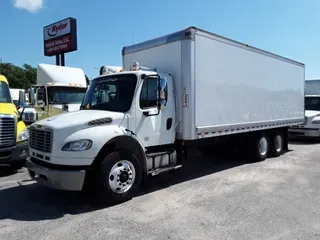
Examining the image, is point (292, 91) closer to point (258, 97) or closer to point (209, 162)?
point (258, 97)

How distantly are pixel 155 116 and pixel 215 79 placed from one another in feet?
6.37

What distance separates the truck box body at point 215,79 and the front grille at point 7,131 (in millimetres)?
3202

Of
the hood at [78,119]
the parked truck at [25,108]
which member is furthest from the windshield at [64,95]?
the hood at [78,119]

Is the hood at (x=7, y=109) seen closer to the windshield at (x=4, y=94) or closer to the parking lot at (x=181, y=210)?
the windshield at (x=4, y=94)

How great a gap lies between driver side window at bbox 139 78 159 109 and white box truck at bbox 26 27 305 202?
2 cm

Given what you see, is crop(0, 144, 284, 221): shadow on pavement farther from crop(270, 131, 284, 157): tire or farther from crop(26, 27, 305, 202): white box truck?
crop(270, 131, 284, 157): tire

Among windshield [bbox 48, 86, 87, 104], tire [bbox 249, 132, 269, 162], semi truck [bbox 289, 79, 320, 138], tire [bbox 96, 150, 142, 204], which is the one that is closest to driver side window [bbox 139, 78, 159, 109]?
tire [bbox 96, 150, 142, 204]

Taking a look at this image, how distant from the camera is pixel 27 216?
189 inches

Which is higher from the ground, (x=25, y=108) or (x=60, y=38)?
(x=60, y=38)

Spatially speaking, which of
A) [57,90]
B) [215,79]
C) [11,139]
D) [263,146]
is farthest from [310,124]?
[11,139]

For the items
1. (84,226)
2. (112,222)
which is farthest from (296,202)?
(84,226)

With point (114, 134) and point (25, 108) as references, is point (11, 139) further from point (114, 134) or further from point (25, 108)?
point (114, 134)

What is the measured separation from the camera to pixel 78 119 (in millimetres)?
5238

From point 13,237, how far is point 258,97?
7.25m
